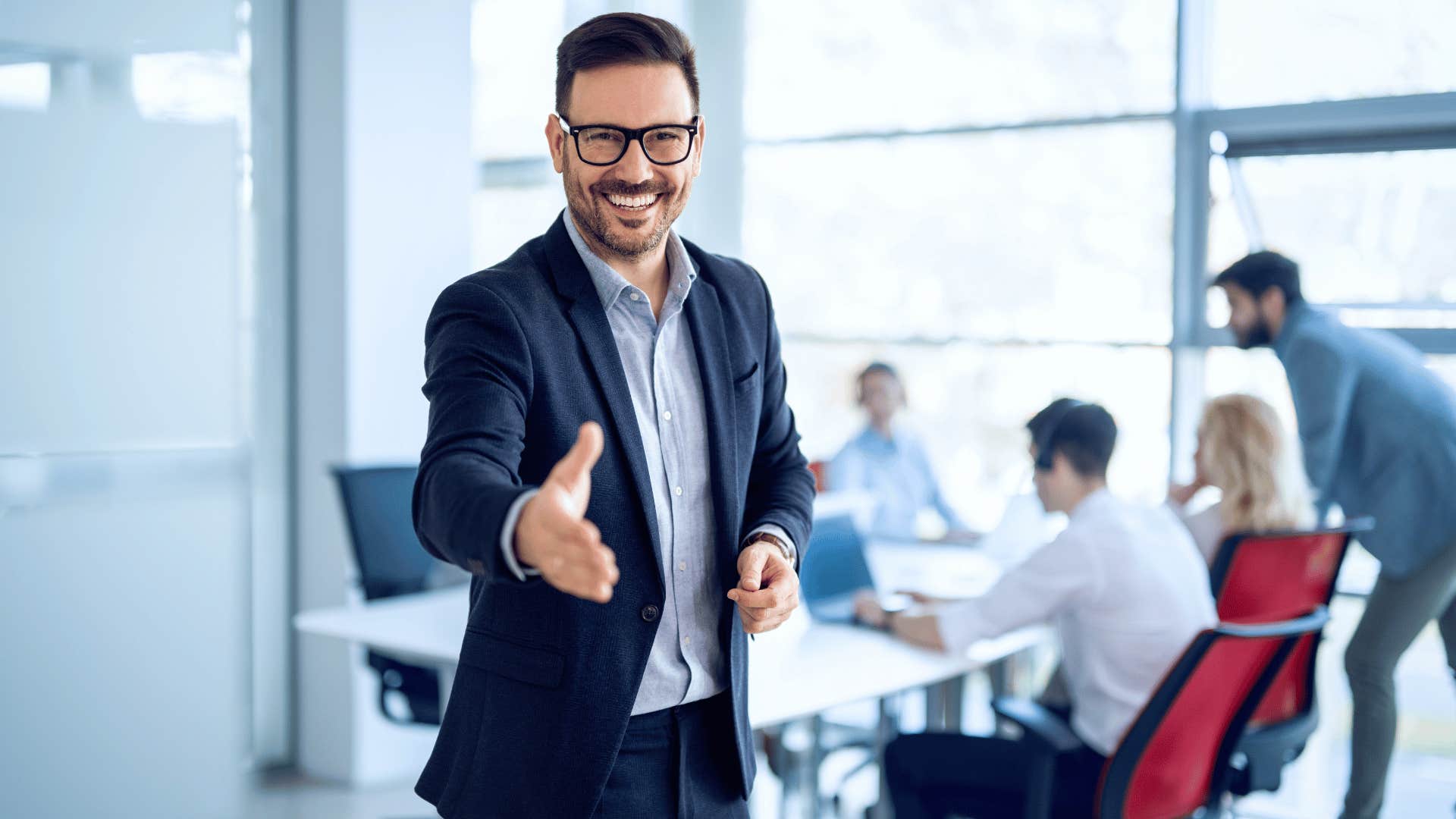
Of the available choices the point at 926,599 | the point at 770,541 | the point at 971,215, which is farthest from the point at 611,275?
the point at 971,215

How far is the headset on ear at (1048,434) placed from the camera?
2.90 m

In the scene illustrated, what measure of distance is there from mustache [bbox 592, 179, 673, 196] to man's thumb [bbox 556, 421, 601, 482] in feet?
1.17

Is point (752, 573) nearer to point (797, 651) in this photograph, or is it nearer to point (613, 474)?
point (613, 474)

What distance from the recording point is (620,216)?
50.5 inches

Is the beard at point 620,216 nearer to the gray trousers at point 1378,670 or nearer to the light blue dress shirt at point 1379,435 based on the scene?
the light blue dress shirt at point 1379,435

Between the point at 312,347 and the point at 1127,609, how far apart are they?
2.81m

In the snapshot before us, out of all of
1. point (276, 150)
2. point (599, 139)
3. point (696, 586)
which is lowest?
point (696, 586)

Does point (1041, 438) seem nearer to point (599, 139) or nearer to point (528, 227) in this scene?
point (599, 139)

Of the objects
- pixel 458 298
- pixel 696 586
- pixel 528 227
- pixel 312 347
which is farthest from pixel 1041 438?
A: pixel 528 227

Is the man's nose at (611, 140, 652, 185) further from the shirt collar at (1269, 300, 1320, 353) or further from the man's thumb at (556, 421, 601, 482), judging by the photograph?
the shirt collar at (1269, 300, 1320, 353)

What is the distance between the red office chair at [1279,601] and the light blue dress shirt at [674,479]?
6.35 feet

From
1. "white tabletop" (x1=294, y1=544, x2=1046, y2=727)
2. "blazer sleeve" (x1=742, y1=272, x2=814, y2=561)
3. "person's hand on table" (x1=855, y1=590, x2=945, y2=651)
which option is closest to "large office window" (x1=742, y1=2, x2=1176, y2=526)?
"white tabletop" (x1=294, y1=544, x2=1046, y2=727)

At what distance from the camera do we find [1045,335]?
18.1 ft

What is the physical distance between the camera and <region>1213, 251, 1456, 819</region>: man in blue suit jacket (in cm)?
357
